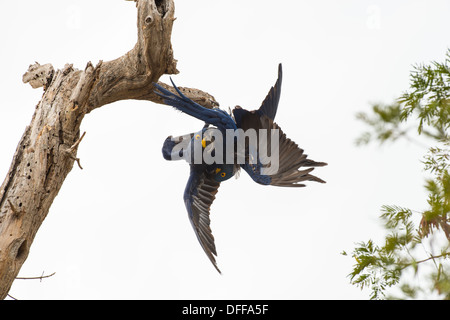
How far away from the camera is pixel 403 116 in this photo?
2576mm

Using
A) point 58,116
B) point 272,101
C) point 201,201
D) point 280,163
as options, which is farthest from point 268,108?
point 58,116

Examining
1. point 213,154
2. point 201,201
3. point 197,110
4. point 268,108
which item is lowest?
point 201,201

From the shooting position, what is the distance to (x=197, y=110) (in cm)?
464

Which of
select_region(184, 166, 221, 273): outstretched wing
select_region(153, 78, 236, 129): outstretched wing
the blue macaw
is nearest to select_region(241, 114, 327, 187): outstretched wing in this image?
the blue macaw

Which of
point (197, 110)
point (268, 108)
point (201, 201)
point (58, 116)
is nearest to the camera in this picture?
point (58, 116)

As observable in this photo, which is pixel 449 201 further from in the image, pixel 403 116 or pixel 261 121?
pixel 261 121

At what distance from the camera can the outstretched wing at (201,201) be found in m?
5.05

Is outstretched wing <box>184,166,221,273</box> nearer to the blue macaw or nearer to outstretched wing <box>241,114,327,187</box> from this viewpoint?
the blue macaw

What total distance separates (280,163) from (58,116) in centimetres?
192

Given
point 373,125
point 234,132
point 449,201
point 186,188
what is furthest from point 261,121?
point 449,201

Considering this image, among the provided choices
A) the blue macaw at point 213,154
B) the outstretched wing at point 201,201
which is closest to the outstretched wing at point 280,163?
the blue macaw at point 213,154

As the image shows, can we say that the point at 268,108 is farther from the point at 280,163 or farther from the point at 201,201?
the point at 201,201

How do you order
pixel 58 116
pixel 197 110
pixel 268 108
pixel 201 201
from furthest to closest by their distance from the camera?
pixel 201 201, pixel 268 108, pixel 197 110, pixel 58 116
